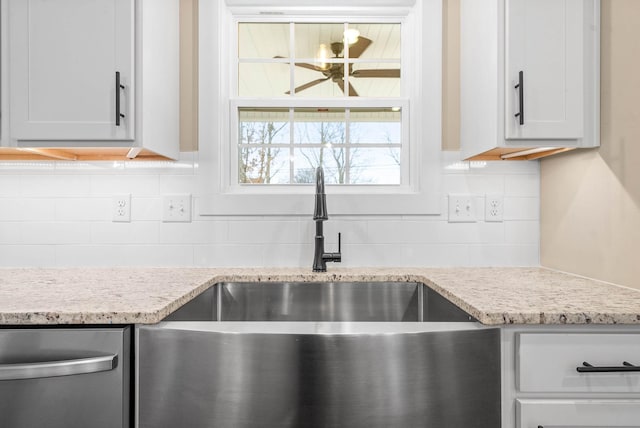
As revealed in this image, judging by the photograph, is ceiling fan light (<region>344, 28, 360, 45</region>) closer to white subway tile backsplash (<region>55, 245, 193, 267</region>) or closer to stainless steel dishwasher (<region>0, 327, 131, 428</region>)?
white subway tile backsplash (<region>55, 245, 193, 267</region>)

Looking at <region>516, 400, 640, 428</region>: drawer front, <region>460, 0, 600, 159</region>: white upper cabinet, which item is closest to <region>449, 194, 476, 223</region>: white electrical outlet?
<region>460, 0, 600, 159</region>: white upper cabinet

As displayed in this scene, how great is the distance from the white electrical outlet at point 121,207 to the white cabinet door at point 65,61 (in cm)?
44

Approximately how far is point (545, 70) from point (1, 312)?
1835 millimetres

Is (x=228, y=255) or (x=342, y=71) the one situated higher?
(x=342, y=71)

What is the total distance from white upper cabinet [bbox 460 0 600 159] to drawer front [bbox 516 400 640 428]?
0.87 m

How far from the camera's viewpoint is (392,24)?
6.42ft

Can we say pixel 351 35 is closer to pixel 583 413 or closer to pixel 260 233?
pixel 260 233

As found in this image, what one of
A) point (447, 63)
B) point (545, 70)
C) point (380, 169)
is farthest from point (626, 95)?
point (380, 169)

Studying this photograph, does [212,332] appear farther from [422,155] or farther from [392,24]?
[392,24]

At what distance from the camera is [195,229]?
→ 1833 mm

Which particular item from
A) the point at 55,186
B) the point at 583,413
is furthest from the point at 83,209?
the point at 583,413

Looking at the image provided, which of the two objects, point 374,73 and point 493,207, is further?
point 374,73

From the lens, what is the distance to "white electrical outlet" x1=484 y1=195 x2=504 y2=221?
1843 millimetres

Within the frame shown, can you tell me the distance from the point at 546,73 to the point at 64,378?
1.77 metres
